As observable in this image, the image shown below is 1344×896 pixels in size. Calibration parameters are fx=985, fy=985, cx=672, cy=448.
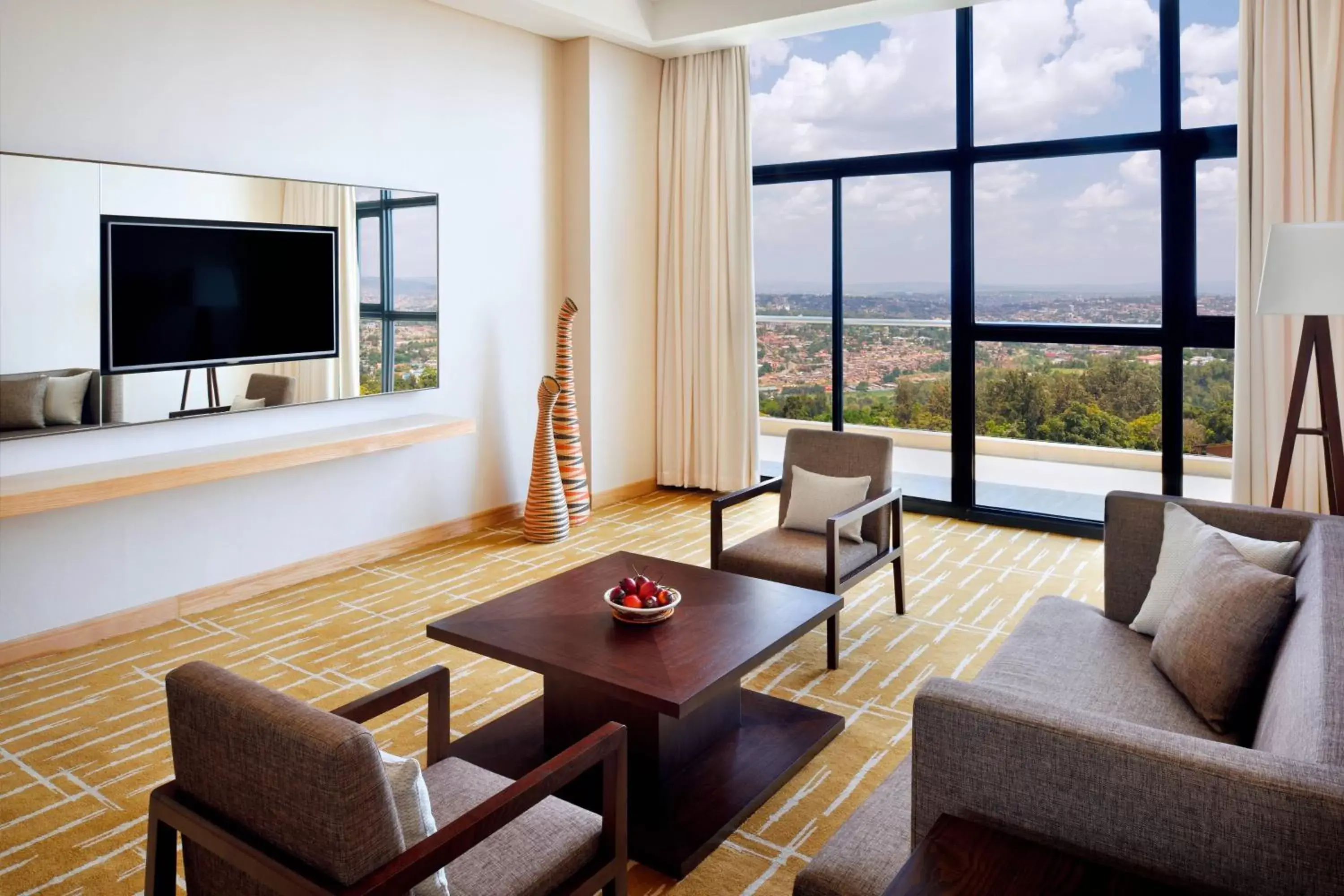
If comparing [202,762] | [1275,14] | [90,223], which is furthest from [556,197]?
[202,762]

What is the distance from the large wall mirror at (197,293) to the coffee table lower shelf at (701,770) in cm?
207

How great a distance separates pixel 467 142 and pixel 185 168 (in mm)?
1645

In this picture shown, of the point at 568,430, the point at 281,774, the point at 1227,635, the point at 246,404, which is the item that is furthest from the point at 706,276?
the point at 281,774

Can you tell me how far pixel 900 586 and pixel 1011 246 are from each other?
2351 mm

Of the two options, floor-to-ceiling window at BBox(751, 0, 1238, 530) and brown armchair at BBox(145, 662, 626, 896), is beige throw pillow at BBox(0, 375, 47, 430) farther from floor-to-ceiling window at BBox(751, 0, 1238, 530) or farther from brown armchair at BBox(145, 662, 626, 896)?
floor-to-ceiling window at BBox(751, 0, 1238, 530)

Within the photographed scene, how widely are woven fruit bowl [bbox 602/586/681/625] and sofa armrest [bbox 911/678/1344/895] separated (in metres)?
1.14

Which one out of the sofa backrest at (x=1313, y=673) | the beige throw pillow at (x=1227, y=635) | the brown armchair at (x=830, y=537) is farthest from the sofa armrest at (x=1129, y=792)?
the brown armchair at (x=830, y=537)

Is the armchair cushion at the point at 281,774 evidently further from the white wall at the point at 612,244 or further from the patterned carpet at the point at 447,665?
the white wall at the point at 612,244

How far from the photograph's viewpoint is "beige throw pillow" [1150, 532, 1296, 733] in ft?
6.95

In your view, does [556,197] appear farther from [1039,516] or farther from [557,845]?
[557,845]

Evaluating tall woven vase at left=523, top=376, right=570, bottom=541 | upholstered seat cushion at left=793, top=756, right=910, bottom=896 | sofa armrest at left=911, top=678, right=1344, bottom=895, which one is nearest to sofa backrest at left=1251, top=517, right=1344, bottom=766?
sofa armrest at left=911, top=678, right=1344, bottom=895

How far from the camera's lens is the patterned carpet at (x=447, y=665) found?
2.47 metres

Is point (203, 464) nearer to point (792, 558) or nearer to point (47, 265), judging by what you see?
point (47, 265)

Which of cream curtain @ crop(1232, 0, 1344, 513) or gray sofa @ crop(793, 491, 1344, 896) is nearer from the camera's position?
gray sofa @ crop(793, 491, 1344, 896)
